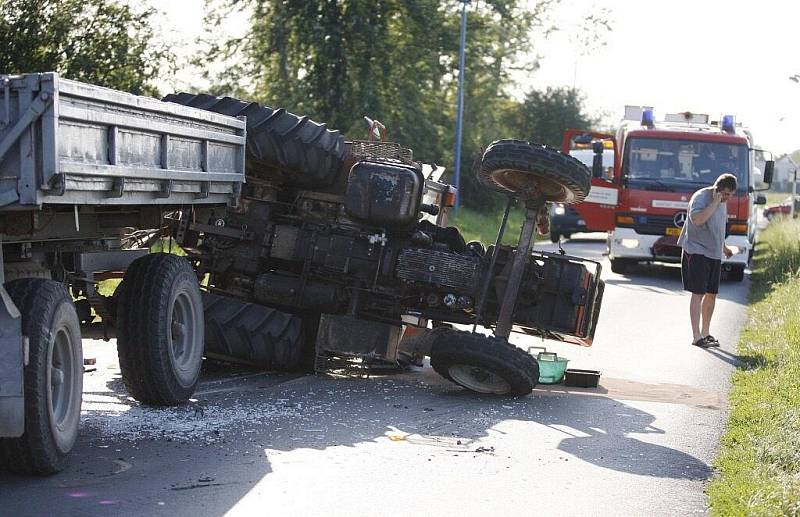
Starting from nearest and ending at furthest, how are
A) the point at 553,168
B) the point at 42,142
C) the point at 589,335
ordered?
the point at 42,142, the point at 553,168, the point at 589,335

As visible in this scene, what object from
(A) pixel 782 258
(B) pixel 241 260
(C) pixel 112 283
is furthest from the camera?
(A) pixel 782 258

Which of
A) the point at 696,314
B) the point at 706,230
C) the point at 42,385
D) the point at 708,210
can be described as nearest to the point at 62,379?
the point at 42,385

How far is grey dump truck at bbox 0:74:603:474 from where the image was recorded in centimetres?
681

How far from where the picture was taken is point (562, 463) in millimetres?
7848

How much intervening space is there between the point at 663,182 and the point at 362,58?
48.3ft

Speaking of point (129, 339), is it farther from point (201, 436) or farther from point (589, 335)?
point (589, 335)

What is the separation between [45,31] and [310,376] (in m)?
13.9

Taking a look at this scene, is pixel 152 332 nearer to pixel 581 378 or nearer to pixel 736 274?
pixel 581 378

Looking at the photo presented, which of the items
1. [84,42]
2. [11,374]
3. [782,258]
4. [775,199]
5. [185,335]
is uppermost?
[84,42]

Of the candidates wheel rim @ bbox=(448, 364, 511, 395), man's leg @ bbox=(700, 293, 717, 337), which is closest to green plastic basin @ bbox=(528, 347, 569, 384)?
wheel rim @ bbox=(448, 364, 511, 395)

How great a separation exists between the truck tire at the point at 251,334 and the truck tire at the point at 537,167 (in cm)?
201

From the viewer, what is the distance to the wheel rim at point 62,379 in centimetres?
719

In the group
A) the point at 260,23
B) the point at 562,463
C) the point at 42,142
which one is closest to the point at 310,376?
the point at 562,463

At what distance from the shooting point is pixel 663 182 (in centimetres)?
2270
